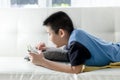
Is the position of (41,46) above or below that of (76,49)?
below

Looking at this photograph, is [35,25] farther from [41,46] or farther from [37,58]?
[37,58]

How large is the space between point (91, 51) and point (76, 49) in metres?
0.11

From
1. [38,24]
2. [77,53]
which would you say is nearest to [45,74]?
[77,53]

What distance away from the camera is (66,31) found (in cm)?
166

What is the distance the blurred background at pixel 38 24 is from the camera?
2.12 metres

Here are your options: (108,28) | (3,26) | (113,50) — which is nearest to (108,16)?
(108,28)

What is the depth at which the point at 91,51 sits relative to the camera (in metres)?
1.55

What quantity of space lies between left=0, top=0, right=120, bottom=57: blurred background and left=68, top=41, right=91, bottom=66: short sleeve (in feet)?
2.12

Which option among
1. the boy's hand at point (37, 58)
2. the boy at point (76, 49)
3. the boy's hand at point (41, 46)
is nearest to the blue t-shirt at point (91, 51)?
the boy at point (76, 49)

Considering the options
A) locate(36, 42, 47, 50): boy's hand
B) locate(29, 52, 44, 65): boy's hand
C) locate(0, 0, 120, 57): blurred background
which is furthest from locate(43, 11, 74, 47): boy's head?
locate(0, 0, 120, 57): blurred background

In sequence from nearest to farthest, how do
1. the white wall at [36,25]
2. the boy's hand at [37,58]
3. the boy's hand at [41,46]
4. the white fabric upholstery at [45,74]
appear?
the white fabric upholstery at [45,74] < the boy's hand at [37,58] < the boy's hand at [41,46] < the white wall at [36,25]

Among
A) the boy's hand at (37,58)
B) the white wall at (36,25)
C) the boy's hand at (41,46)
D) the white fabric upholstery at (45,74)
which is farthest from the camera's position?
the white wall at (36,25)

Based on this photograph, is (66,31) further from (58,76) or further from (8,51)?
(8,51)

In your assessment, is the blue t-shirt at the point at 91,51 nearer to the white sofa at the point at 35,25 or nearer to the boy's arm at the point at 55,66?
the boy's arm at the point at 55,66
